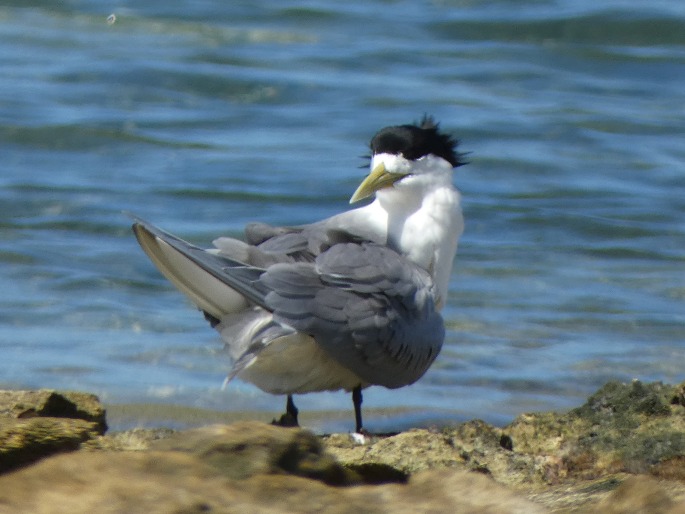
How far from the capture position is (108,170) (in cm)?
1064

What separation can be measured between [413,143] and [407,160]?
0.24 ft

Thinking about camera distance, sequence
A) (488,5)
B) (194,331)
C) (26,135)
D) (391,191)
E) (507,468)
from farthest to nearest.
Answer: (488,5)
(26,135)
(194,331)
(391,191)
(507,468)

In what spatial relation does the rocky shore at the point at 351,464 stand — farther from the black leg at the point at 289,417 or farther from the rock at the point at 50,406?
the black leg at the point at 289,417

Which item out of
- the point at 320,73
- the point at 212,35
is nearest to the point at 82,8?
the point at 212,35

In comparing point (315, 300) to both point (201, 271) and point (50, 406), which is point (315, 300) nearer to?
point (201, 271)

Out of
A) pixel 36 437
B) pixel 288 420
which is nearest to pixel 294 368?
pixel 288 420

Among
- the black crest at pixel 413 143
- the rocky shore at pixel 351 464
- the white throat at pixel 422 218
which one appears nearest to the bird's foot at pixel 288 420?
the rocky shore at pixel 351 464

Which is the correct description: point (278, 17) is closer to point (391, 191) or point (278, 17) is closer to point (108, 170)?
point (108, 170)

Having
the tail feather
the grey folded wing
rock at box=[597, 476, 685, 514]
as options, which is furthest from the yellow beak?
rock at box=[597, 476, 685, 514]

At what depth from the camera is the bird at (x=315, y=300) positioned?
16.3 ft

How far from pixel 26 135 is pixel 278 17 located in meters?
4.41

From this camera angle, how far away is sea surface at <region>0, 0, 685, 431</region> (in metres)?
6.94

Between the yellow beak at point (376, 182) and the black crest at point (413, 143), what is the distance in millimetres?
91

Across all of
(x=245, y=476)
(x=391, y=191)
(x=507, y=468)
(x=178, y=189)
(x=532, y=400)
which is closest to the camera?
(x=245, y=476)
